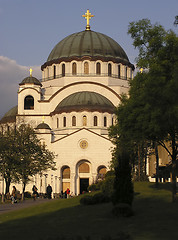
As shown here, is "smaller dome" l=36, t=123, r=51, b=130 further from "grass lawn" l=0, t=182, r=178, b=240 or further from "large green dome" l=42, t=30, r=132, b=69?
"grass lawn" l=0, t=182, r=178, b=240

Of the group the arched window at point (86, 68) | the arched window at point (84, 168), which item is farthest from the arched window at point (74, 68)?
the arched window at point (84, 168)

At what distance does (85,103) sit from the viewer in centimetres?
7288

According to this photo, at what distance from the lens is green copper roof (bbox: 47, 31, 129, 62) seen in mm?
80562

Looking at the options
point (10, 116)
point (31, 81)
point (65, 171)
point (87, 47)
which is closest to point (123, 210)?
point (65, 171)

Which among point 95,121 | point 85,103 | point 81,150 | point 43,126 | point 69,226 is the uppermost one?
point 85,103

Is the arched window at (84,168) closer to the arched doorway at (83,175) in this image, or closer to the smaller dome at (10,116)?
the arched doorway at (83,175)

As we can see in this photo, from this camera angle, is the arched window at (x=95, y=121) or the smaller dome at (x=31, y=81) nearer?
the arched window at (x=95, y=121)

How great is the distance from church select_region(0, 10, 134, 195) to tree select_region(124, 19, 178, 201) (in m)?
36.6

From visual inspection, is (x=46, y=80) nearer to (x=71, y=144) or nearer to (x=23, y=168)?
(x=71, y=144)

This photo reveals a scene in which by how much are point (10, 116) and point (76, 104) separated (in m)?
14.0

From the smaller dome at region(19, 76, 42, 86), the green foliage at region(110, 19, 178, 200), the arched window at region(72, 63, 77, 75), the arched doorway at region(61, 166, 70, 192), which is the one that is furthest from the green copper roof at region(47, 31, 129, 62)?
the green foliage at region(110, 19, 178, 200)

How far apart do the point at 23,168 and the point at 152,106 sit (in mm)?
24079

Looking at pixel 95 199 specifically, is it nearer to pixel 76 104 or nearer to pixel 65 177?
pixel 65 177

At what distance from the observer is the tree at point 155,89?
26.9 m
